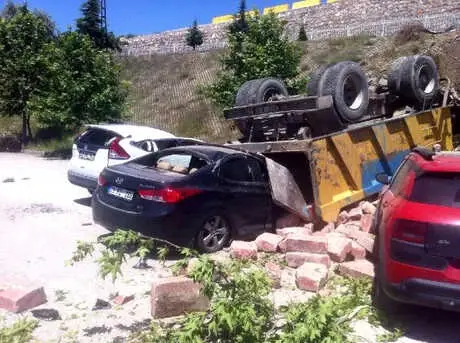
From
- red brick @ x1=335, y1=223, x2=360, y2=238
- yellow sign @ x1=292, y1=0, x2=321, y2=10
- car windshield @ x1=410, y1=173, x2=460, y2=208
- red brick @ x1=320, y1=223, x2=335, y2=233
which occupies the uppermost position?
yellow sign @ x1=292, y1=0, x2=321, y2=10

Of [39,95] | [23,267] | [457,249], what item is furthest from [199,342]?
[39,95]

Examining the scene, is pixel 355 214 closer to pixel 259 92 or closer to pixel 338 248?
pixel 338 248

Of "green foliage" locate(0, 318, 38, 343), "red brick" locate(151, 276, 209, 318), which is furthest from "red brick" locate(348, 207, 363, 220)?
"green foliage" locate(0, 318, 38, 343)

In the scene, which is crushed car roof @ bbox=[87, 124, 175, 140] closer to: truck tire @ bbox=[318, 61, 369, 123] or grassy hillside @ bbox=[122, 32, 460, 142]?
truck tire @ bbox=[318, 61, 369, 123]

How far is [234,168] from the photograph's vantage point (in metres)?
7.36

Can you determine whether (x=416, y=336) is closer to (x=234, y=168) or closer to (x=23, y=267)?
(x=234, y=168)

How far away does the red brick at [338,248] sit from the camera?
6395mm

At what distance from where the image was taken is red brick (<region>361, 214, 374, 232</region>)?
25.1 feet

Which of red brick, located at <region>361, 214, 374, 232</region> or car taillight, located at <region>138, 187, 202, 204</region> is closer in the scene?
car taillight, located at <region>138, 187, 202, 204</region>

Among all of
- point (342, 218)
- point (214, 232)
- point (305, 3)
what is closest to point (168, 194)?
point (214, 232)

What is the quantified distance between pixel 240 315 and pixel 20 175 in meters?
12.1

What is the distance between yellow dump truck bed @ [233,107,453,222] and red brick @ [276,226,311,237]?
32cm

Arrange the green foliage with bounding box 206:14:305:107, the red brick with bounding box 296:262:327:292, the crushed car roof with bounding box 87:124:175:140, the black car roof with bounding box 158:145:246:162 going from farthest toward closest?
the green foliage with bounding box 206:14:305:107
the crushed car roof with bounding box 87:124:175:140
the black car roof with bounding box 158:145:246:162
the red brick with bounding box 296:262:327:292

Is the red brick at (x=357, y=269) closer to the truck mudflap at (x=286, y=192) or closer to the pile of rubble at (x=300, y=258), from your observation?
the pile of rubble at (x=300, y=258)
